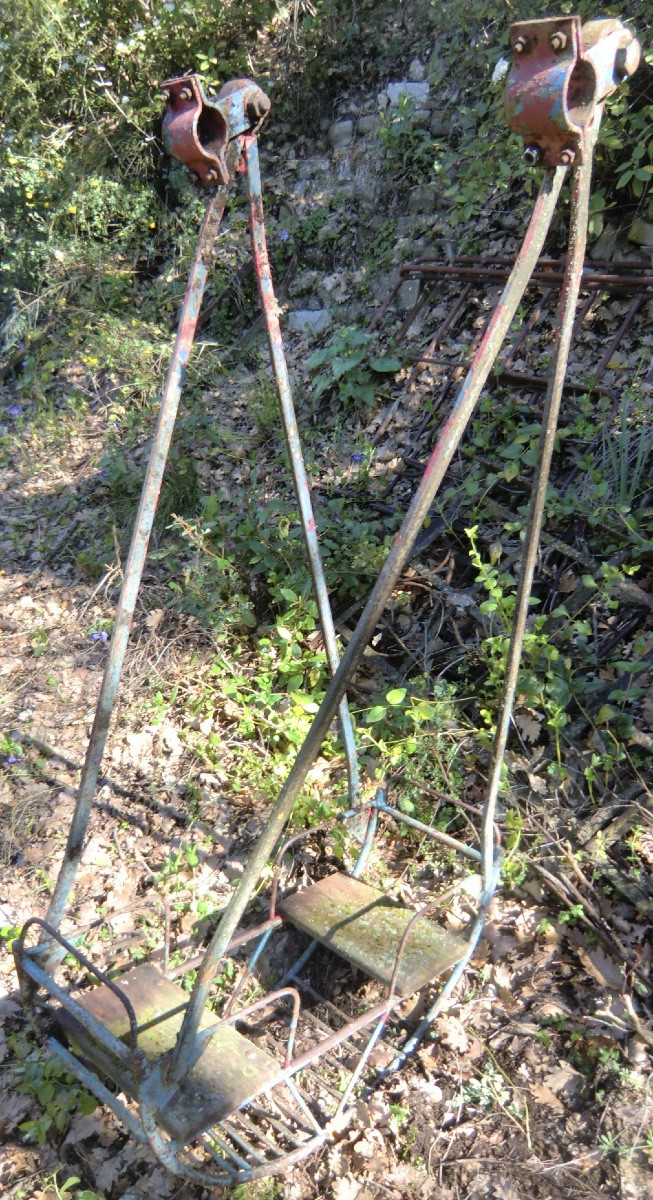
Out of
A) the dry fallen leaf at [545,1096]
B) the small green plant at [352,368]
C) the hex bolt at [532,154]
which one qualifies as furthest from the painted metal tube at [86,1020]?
the small green plant at [352,368]

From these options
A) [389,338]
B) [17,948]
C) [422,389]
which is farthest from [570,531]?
[17,948]

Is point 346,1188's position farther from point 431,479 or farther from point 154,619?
point 154,619

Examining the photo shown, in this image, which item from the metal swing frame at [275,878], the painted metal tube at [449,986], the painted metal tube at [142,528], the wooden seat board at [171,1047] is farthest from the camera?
the painted metal tube at [449,986]

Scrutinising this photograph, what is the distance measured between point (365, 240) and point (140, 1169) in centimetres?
546

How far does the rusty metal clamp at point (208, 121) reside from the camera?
1912 millimetres

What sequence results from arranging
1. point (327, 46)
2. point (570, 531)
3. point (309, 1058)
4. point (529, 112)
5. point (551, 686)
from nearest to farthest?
point (529, 112) → point (309, 1058) → point (551, 686) → point (570, 531) → point (327, 46)

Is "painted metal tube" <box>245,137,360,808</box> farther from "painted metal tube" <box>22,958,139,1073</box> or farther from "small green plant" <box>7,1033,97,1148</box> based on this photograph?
"small green plant" <box>7,1033,97,1148</box>

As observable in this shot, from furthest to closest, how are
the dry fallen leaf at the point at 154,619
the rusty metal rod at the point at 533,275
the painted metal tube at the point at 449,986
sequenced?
the dry fallen leaf at the point at 154,619 → the rusty metal rod at the point at 533,275 → the painted metal tube at the point at 449,986

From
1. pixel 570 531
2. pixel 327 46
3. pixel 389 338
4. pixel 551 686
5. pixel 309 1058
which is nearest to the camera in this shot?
pixel 309 1058

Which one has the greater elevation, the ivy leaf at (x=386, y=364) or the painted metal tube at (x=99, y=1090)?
the ivy leaf at (x=386, y=364)

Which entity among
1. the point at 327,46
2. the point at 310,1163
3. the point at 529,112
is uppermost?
the point at 327,46

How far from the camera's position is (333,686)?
67.7 inches

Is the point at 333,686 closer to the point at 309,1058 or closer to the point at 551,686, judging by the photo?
the point at 309,1058

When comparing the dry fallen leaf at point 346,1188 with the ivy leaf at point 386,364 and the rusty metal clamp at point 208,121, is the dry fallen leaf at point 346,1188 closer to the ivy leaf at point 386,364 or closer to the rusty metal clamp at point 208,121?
the rusty metal clamp at point 208,121
